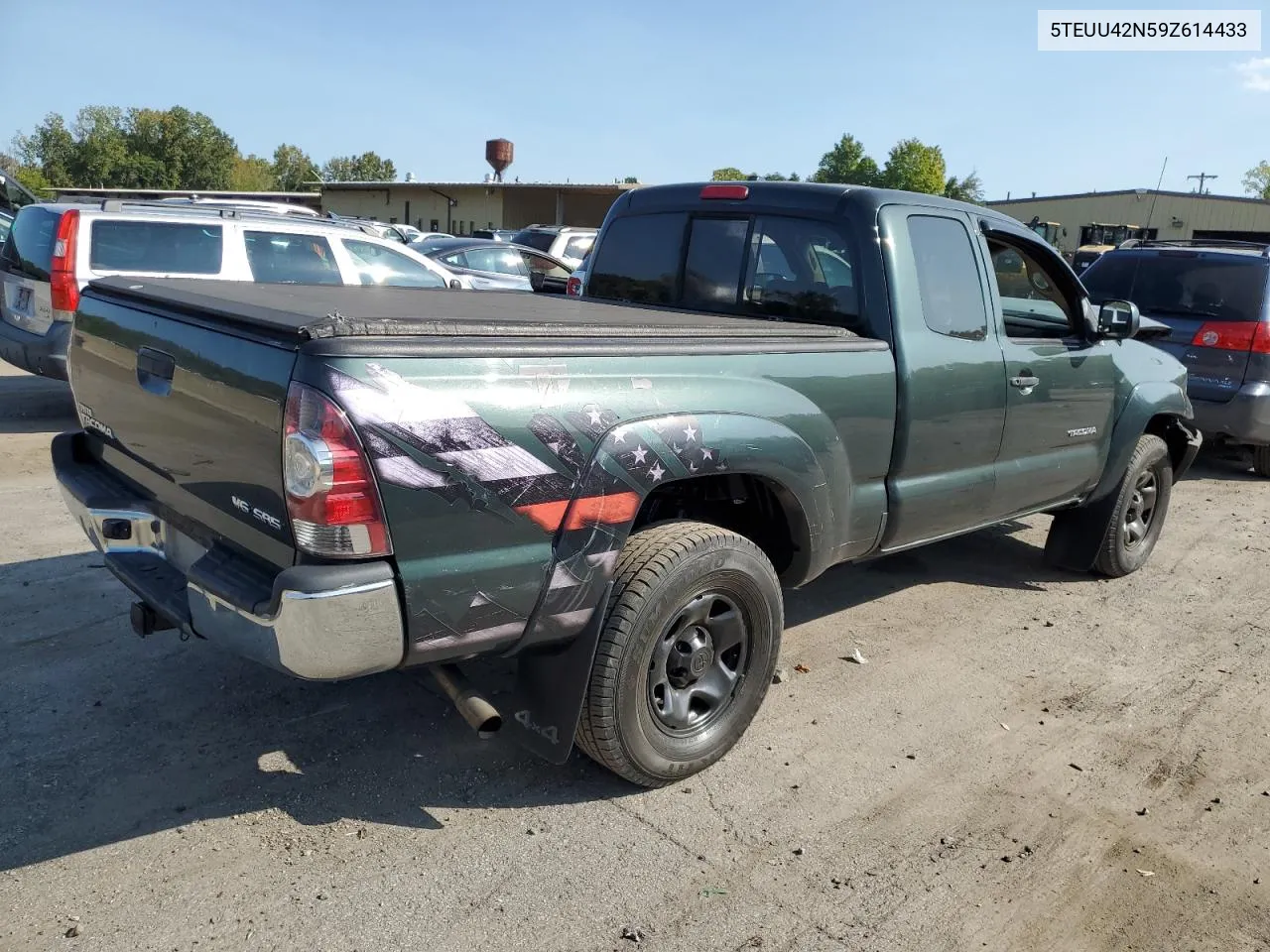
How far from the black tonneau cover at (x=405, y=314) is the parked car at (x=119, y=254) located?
438 centimetres

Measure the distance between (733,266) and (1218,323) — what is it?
5.64 meters

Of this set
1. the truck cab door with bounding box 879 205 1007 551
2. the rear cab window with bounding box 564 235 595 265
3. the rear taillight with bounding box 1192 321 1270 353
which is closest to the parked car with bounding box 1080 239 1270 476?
the rear taillight with bounding box 1192 321 1270 353

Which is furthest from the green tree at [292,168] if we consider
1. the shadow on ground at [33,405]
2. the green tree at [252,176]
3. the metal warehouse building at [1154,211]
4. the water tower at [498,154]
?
the shadow on ground at [33,405]

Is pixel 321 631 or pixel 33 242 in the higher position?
pixel 33 242

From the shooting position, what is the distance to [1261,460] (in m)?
8.81

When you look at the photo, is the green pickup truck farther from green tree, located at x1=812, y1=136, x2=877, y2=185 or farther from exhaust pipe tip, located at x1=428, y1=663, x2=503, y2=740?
green tree, located at x1=812, y1=136, x2=877, y2=185

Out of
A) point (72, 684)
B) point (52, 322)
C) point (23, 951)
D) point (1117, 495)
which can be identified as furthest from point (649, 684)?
point (52, 322)

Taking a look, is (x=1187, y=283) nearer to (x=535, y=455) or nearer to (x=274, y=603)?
(x=535, y=455)

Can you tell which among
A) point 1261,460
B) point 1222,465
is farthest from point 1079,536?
point 1222,465

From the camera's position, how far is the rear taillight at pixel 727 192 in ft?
14.1

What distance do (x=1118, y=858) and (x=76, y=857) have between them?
3.10 meters

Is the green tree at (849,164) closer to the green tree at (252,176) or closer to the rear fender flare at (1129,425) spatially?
the green tree at (252,176)

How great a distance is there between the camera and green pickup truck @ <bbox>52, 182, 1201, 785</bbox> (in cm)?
244

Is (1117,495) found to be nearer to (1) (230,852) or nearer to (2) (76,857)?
(1) (230,852)
